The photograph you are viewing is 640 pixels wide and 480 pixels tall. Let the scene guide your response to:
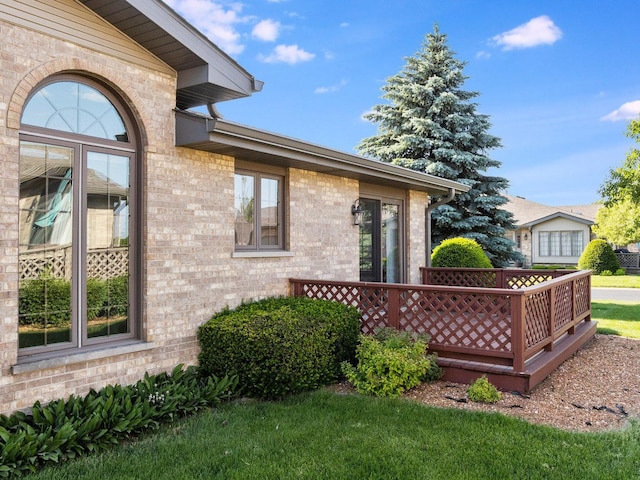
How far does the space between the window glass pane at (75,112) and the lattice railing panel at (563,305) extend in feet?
20.7

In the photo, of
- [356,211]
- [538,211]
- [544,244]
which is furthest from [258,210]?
[538,211]

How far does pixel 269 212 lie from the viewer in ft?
24.3

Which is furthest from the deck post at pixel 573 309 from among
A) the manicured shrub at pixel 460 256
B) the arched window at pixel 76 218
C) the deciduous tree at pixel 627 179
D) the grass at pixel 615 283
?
the deciduous tree at pixel 627 179

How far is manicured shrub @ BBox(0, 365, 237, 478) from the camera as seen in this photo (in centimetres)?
376

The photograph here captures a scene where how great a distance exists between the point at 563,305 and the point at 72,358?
7.08 m

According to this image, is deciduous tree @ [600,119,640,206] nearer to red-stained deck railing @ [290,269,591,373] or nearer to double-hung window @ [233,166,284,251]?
red-stained deck railing @ [290,269,591,373]

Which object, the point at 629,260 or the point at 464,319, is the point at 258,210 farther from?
the point at 629,260

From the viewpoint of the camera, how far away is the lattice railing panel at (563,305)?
24.2 feet

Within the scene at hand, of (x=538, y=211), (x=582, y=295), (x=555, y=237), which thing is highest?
(x=538, y=211)

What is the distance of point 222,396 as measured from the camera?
547cm

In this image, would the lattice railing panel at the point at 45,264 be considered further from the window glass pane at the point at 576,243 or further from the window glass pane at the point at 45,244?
the window glass pane at the point at 576,243

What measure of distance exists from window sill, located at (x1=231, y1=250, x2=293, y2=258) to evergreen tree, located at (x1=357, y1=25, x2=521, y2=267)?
1220 cm

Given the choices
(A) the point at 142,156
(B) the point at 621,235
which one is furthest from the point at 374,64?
(A) the point at 142,156

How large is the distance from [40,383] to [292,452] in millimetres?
2436
